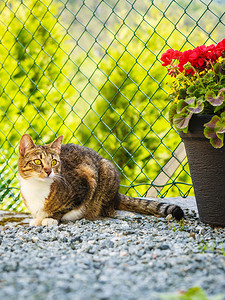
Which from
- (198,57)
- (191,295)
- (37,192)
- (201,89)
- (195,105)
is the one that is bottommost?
(191,295)

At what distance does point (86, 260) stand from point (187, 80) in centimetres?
136

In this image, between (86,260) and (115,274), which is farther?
(86,260)

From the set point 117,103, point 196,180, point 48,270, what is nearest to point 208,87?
point 196,180

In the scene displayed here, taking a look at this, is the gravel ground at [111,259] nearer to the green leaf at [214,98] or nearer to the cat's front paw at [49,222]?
the cat's front paw at [49,222]

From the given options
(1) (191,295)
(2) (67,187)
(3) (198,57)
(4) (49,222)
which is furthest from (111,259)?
(3) (198,57)

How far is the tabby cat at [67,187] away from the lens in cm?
287

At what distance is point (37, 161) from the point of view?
2.85 meters

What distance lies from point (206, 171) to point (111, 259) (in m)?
1.00

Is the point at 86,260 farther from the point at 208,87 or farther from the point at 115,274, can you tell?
the point at 208,87

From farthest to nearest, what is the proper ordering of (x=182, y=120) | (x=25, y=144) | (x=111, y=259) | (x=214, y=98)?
1. (x=25, y=144)
2. (x=182, y=120)
3. (x=214, y=98)
4. (x=111, y=259)

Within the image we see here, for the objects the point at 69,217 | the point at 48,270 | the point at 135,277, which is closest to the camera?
the point at 135,277

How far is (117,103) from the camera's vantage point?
14.2ft

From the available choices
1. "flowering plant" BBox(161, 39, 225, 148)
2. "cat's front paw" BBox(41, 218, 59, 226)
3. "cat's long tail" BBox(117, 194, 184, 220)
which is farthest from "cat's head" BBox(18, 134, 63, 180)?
"flowering plant" BBox(161, 39, 225, 148)

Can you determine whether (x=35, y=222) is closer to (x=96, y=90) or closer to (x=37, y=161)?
(x=37, y=161)
